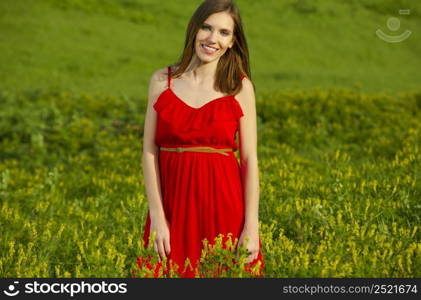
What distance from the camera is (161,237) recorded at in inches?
127

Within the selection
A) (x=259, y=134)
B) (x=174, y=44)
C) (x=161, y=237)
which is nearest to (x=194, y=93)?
(x=161, y=237)

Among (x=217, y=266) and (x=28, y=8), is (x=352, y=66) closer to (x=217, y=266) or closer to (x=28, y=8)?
(x=28, y=8)

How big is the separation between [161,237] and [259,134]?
6.90 m

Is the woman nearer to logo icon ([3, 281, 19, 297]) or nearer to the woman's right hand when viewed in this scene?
the woman's right hand

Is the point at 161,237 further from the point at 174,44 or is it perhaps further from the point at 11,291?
the point at 174,44

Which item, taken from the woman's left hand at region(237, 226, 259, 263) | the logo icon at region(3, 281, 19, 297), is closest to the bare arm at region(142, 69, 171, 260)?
the woman's left hand at region(237, 226, 259, 263)

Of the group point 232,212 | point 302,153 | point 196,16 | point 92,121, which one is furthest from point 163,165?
point 92,121

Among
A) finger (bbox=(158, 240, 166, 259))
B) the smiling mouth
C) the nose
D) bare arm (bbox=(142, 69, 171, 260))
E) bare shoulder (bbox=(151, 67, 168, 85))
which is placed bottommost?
finger (bbox=(158, 240, 166, 259))

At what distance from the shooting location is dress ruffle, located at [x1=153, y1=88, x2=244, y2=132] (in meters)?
3.19

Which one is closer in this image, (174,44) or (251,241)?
(251,241)

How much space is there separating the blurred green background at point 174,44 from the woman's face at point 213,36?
11.7m

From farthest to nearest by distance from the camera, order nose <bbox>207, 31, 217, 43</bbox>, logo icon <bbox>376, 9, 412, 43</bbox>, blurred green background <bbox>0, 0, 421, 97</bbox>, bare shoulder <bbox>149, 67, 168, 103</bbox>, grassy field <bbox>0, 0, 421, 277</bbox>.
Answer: logo icon <bbox>376, 9, 412, 43</bbox>, blurred green background <bbox>0, 0, 421, 97</bbox>, grassy field <bbox>0, 0, 421, 277</bbox>, bare shoulder <bbox>149, 67, 168, 103</bbox>, nose <bbox>207, 31, 217, 43</bbox>

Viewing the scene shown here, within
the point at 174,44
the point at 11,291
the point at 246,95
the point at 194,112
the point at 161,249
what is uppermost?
the point at 174,44

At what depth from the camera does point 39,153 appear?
9305mm
